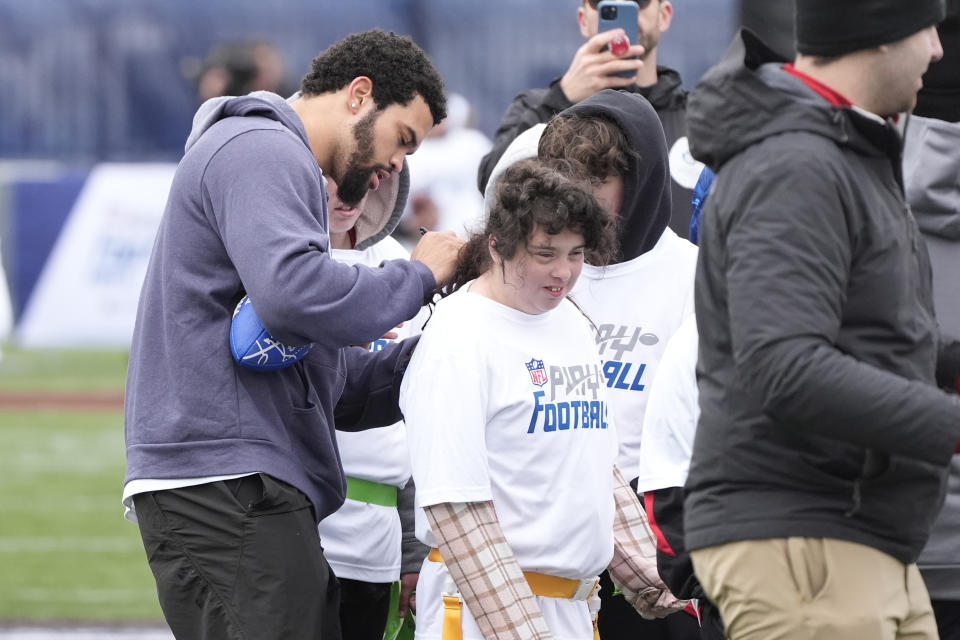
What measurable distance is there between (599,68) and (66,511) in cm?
665

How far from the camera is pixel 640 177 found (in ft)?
12.8

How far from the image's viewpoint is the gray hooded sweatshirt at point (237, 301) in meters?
Result: 3.17

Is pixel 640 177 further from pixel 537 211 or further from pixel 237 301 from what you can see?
pixel 237 301

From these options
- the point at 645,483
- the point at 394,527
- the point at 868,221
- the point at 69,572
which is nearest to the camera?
the point at 868,221

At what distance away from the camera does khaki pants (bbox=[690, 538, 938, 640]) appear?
2.47 metres

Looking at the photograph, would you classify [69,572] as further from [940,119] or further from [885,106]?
[885,106]

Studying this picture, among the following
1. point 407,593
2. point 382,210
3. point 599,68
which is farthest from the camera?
point 599,68

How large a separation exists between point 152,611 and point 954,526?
208 inches

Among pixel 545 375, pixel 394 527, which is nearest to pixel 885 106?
pixel 545 375

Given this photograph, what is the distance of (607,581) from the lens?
12.7 ft

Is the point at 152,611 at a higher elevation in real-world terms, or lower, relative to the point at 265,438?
lower

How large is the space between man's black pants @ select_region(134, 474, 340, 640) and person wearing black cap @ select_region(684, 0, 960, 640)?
1023 mm

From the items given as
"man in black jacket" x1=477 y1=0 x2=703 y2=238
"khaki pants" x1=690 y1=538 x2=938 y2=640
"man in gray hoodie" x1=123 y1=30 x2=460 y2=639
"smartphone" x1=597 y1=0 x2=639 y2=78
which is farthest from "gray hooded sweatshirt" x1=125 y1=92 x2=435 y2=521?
"smartphone" x1=597 y1=0 x2=639 y2=78

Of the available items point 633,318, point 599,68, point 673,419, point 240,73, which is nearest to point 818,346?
point 673,419
